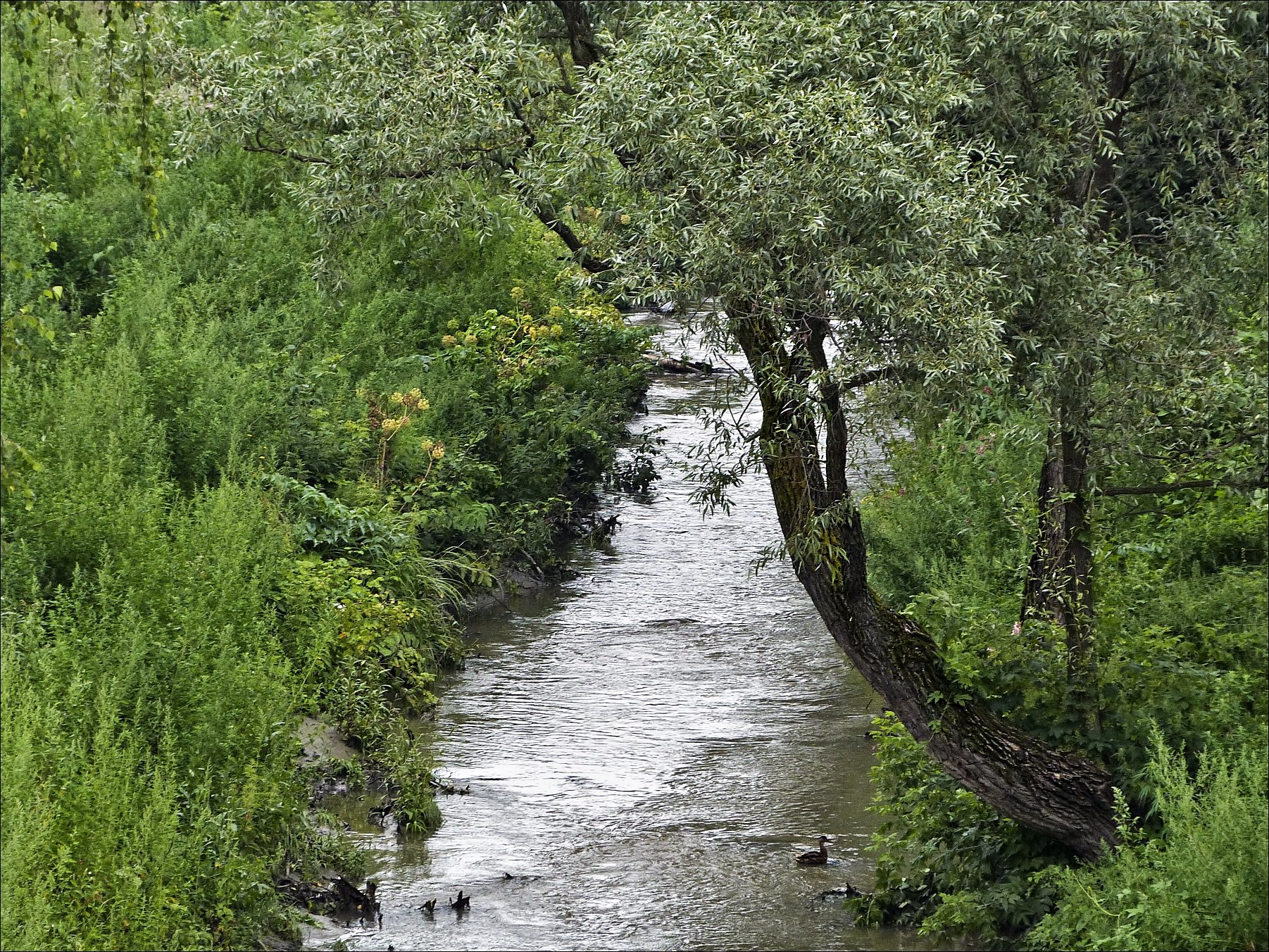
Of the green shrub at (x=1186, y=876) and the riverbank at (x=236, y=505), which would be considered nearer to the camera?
the green shrub at (x=1186, y=876)

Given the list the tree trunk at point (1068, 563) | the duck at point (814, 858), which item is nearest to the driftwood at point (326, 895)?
the duck at point (814, 858)

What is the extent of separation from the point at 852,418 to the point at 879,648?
1296 millimetres

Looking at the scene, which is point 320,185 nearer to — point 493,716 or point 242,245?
point 493,716

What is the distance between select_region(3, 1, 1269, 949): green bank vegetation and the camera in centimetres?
642

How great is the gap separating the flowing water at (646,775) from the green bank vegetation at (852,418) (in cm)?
55

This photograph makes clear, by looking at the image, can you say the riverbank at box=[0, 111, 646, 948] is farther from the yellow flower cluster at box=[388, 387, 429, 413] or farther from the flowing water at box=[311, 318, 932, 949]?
the flowing water at box=[311, 318, 932, 949]

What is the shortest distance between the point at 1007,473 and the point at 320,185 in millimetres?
6426

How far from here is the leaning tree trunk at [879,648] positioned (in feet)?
23.2

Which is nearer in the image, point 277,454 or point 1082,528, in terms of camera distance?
point 1082,528

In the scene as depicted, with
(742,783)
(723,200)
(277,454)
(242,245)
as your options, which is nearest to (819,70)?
(723,200)

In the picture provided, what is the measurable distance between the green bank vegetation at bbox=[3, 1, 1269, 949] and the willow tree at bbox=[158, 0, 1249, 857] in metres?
0.03

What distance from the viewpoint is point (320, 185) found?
858 cm

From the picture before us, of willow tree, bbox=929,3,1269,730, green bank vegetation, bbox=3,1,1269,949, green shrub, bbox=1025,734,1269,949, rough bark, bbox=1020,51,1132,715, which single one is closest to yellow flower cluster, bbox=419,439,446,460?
green bank vegetation, bbox=3,1,1269,949

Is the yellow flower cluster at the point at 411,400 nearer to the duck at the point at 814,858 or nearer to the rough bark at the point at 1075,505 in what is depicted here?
the duck at the point at 814,858
